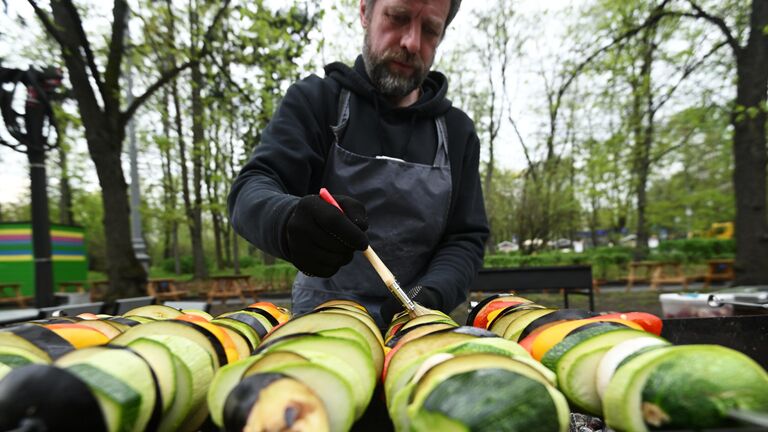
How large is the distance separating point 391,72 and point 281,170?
Result: 66 cm

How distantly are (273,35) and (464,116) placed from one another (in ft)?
21.7

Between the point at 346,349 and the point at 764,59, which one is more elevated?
the point at 764,59

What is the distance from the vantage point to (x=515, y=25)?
2041 cm

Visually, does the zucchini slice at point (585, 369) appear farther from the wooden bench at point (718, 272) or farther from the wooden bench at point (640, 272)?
the wooden bench at point (718, 272)

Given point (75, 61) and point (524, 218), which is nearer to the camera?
point (75, 61)

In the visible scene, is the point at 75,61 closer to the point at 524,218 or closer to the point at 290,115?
the point at 290,115

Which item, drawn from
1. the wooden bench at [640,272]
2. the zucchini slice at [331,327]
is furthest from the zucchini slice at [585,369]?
the wooden bench at [640,272]

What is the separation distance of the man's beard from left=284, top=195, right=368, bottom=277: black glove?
96cm

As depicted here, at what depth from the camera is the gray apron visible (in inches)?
76.8

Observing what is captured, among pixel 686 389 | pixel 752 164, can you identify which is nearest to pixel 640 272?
pixel 752 164

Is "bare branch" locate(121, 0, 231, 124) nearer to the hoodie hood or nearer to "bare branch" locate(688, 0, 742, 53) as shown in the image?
the hoodie hood

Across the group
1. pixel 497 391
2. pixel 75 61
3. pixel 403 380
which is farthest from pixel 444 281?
pixel 75 61

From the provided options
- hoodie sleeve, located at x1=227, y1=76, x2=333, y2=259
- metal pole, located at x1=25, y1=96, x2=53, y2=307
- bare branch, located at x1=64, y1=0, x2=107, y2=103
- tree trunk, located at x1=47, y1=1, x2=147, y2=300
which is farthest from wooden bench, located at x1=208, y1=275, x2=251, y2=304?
hoodie sleeve, located at x1=227, y1=76, x2=333, y2=259

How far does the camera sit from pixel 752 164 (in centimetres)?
782
